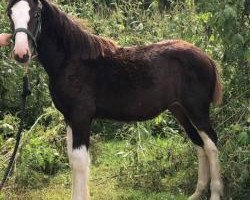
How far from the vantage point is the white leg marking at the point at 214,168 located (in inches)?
193

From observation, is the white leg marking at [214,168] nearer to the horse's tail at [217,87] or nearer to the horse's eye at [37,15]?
the horse's tail at [217,87]

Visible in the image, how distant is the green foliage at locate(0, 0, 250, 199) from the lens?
5008mm

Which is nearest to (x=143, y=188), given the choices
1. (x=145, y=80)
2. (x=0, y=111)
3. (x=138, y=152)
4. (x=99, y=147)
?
(x=138, y=152)

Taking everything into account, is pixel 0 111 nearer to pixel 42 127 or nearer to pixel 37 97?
pixel 37 97

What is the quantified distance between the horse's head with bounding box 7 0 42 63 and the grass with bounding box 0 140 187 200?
76.1 inches

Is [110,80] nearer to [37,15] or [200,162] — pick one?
[37,15]

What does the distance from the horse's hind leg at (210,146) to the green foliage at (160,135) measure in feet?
0.57

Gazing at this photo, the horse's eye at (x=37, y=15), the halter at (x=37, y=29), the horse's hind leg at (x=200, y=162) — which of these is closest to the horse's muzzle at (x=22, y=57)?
the halter at (x=37, y=29)

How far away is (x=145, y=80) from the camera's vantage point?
186 inches

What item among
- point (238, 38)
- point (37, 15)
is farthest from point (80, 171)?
point (238, 38)

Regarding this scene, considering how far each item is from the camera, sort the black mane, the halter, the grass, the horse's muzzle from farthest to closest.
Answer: the grass, the black mane, the halter, the horse's muzzle

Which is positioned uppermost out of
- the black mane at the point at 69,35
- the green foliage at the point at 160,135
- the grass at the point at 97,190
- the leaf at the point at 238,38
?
the black mane at the point at 69,35

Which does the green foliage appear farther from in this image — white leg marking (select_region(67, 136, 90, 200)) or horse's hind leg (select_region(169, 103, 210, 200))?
white leg marking (select_region(67, 136, 90, 200))

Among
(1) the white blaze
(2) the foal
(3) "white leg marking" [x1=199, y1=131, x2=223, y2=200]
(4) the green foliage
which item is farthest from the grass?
(1) the white blaze
